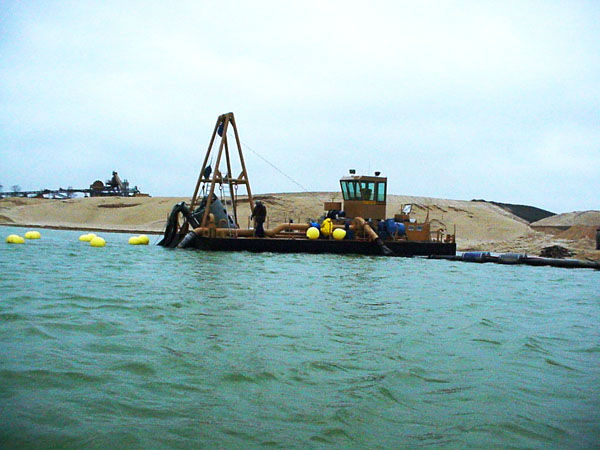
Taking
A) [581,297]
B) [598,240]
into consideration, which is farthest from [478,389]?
[598,240]

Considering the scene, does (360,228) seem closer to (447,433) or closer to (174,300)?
(174,300)

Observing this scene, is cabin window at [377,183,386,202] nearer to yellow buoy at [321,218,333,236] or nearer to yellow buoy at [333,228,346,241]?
yellow buoy at [321,218,333,236]

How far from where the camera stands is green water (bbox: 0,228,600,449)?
4.89m

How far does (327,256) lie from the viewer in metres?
26.7

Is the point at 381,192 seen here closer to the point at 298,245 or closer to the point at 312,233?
the point at 312,233

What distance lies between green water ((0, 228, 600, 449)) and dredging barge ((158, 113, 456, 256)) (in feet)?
48.5

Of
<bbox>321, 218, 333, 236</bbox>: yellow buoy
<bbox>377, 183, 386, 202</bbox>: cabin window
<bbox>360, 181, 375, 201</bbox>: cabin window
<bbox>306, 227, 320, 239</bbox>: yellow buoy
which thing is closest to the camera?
<bbox>306, 227, 320, 239</bbox>: yellow buoy

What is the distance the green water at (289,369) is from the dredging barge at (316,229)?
1477 cm

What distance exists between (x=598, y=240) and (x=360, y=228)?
11933 millimetres

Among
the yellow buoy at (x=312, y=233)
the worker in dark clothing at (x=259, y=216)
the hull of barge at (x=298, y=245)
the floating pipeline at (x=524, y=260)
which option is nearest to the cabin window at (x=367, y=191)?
the hull of barge at (x=298, y=245)

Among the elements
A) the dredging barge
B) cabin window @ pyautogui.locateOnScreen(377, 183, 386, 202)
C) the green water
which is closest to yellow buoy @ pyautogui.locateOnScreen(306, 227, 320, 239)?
the dredging barge

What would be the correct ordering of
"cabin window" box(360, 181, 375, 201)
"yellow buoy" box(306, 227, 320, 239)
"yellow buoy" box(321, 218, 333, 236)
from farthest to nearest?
"cabin window" box(360, 181, 375, 201) < "yellow buoy" box(321, 218, 333, 236) < "yellow buoy" box(306, 227, 320, 239)

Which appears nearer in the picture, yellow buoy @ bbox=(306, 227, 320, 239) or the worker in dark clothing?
yellow buoy @ bbox=(306, 227, 320, 239)

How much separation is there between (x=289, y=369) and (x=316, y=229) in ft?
72.9
